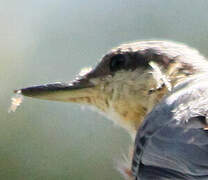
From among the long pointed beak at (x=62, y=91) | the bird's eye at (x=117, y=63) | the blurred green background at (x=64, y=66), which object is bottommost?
the blurred green background at (x=64, y=66)

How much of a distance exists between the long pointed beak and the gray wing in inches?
16.0

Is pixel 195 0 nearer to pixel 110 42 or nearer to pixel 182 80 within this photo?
pixel 110 42

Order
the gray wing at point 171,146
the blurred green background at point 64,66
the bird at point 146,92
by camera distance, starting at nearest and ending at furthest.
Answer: the gray wing at point 171,146 < the bird at point 146,92 < the blurred green background at point 64,66

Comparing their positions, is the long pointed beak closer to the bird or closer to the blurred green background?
the bird

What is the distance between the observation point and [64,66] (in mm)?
4047

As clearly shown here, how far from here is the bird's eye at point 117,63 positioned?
2311mm

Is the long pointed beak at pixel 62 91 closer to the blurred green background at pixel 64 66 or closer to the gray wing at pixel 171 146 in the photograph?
the gray wing at pixel 171 146

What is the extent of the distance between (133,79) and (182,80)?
0.17 metres

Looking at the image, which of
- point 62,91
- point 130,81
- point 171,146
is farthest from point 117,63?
point 171,146

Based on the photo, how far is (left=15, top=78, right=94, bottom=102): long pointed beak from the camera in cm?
228

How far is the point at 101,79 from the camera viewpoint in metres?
2.34

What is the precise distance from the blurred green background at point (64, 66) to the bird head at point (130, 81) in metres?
1.33

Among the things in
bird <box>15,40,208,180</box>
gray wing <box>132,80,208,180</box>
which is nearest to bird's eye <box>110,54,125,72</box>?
bird <box>15,40,208,180</box>

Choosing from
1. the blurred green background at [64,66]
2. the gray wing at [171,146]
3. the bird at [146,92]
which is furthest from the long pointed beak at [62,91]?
the blurred green background at [64,66]
